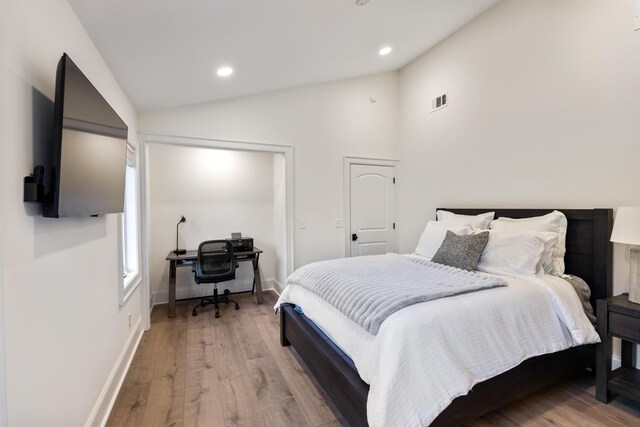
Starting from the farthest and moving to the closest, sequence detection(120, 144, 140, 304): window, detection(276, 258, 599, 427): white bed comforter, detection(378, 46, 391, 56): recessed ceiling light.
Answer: detection(378, 46, 391, 56): recessed ceiling light → detection(120, 144, 140, 304): window → detection(276, 258, 599, 427): white bed comforter

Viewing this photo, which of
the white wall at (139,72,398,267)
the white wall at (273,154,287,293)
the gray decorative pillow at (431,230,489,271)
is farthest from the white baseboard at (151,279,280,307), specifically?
the gray decorative pillow at (431,230,489,271)

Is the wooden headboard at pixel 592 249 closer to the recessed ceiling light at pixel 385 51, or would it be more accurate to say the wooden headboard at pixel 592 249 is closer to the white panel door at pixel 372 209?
the white panel door at pixel 372 209

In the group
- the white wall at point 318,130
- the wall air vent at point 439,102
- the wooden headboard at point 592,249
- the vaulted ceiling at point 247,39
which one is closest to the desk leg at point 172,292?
the white wall at point 318,130

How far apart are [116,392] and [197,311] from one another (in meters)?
1.66

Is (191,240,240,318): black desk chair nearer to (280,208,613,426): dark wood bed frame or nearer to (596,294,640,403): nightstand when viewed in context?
(280,208,613,426): dark wood bed frame

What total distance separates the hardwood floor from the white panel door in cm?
197

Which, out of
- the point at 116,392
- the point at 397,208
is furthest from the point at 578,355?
the point at 116,392

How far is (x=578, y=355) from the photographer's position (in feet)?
6.93

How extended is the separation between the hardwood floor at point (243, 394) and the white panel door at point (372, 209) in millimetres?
1968

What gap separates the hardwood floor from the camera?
71.6 inches

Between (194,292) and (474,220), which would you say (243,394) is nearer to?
(194,292)

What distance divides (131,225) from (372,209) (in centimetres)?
306

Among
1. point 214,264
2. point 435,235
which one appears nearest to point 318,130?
point 435,235

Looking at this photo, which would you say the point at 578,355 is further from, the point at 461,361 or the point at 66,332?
the point at 66,332
